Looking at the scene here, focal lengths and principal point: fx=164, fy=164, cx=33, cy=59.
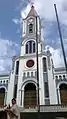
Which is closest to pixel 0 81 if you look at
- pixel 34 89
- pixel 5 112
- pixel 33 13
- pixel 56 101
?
pixel 34 89

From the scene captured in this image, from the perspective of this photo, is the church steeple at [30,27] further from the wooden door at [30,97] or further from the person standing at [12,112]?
the person standing at [12,112]

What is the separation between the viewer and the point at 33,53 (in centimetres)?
3350

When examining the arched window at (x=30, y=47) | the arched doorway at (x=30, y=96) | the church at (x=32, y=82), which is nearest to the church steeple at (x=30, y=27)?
the arched window at (x=30, y=47)

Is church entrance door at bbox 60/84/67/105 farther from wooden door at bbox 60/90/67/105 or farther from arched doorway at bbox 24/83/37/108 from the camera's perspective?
arched doorway at bbox 24/83/37/108

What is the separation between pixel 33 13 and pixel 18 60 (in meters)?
15.3

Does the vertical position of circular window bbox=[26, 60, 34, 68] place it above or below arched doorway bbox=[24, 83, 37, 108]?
above

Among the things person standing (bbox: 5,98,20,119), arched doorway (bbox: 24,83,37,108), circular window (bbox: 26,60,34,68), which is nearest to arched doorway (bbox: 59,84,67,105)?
arched doorway (bbox: 24,83,37,108)

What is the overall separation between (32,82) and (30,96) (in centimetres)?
250

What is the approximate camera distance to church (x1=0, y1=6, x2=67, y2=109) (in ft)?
91.1

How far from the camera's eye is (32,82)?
97.2 ft

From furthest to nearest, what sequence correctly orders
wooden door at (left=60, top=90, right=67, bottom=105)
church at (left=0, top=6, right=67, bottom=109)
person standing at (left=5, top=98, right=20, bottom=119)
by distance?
church at (left=0, top=6, right=67, bottom=109), wooden door at (left=60, top=90, right=67, bottom=105), person standing at (left=5, top=98, right=20, bottom=119)

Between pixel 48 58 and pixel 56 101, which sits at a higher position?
pixel 48 58

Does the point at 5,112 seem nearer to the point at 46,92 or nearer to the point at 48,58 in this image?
the point at 46,92

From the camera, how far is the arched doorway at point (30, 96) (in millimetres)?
27834
